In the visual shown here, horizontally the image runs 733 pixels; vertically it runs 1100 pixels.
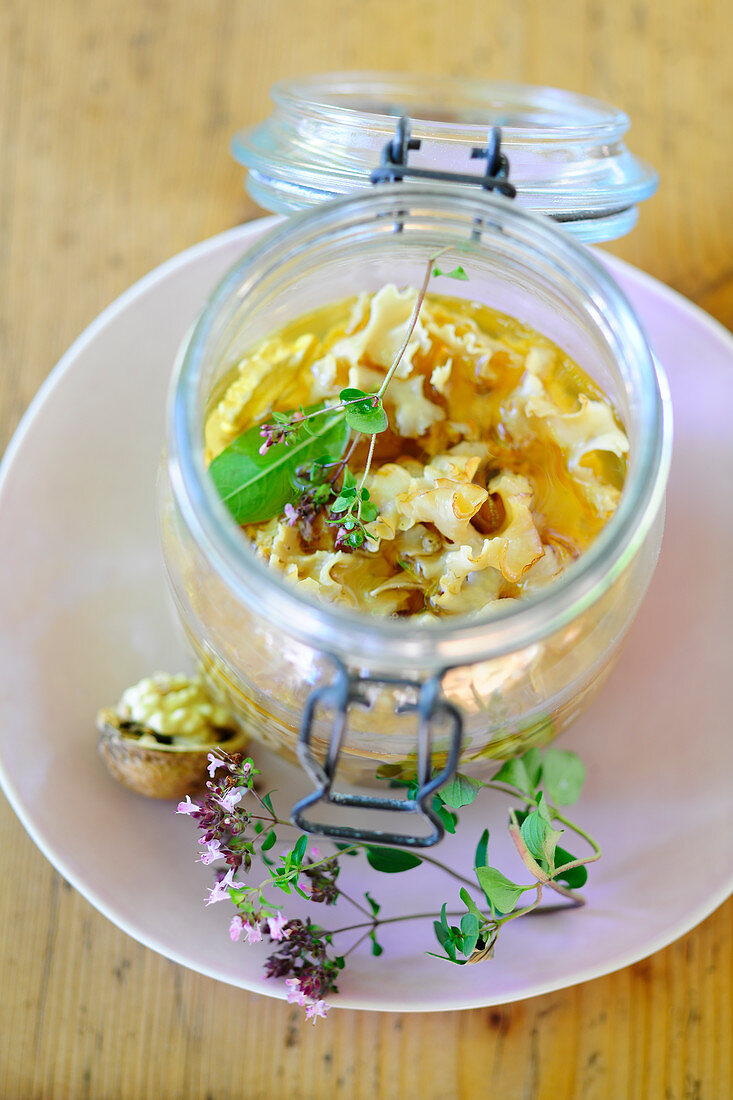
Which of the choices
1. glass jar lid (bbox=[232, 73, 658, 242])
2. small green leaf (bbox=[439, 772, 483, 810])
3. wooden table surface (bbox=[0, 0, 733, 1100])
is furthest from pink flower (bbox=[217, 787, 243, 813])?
glass jar lid (bbox=[232, 73, 658, 242])

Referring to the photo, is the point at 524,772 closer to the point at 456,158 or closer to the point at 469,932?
the point at 469,932

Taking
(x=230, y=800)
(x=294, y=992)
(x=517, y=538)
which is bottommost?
(x=294, y=992)

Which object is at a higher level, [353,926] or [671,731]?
[671,731]

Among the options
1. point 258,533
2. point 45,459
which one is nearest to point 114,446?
point 45,459

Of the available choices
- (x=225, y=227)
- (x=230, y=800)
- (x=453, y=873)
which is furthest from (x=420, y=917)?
(x=225, y=227)

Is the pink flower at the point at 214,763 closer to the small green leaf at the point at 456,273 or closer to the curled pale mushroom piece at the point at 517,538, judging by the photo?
the curled pale mushroom piece at the point at 517,538

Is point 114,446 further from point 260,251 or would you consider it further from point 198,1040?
point 198,1040
